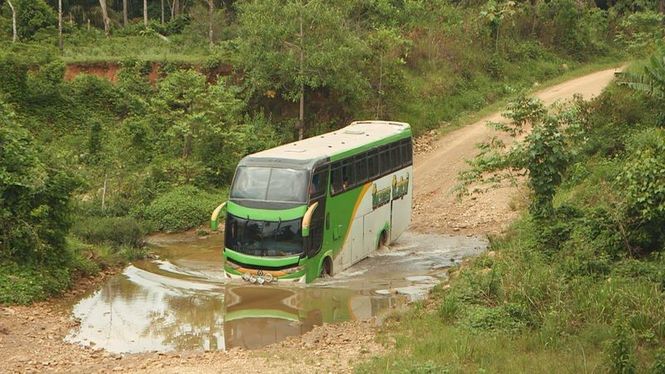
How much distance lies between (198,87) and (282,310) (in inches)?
525

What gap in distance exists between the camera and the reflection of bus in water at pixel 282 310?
1568cm

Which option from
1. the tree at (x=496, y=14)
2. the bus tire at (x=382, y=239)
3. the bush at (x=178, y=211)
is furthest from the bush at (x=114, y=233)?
the tree at (x=496, y=14)

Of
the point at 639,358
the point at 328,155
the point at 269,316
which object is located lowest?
the point at 269,316

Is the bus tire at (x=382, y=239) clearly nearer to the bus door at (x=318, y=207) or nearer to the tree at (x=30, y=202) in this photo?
the bus door at (x=318, y=207)

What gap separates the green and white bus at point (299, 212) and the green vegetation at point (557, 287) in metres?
2.61

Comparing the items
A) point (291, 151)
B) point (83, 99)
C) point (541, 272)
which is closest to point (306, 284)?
point (291, 151)

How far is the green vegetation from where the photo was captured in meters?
12.5

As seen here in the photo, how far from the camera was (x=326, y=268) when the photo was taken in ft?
63.0

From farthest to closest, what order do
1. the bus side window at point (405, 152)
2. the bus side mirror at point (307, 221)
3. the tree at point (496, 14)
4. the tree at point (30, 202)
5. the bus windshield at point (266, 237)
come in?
the tree at point (496, 14) < the bus side window at point (405, 152) < the bus windshield at point (266, 237) < the bus side mirror at point (307, 221) < the tree at point (30, 202)

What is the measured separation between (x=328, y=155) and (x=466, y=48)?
22.3 meters

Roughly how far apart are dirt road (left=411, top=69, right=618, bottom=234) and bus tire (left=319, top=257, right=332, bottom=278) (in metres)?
5.73

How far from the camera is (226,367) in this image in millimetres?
13117

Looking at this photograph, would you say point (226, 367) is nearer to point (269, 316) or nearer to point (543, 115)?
point (269, 316)

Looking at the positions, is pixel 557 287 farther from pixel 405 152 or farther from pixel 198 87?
pixel 198 87
